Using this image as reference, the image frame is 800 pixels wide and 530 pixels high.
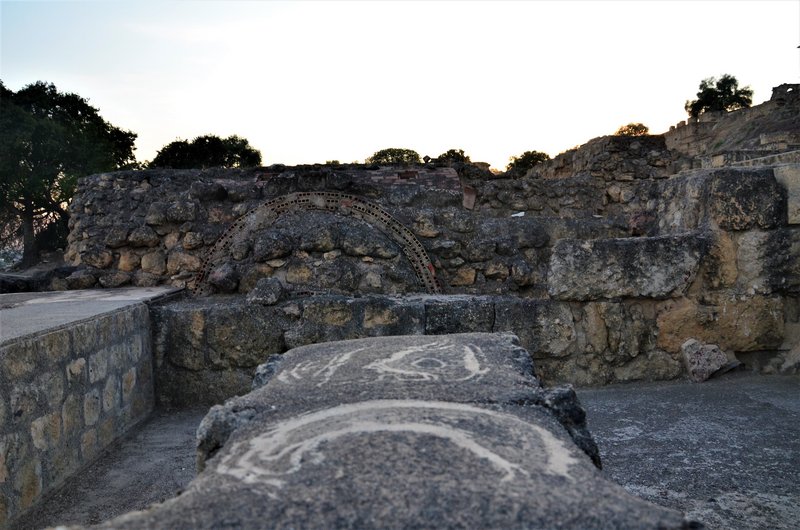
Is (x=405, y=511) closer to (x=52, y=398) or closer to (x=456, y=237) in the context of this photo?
(x=52, y=398)

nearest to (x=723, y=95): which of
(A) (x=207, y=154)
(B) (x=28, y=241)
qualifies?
(A) (x=207, y=154)

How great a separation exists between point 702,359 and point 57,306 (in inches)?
144

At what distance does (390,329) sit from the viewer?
367 cm

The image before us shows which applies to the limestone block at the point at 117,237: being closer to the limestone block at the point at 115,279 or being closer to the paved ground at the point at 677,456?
the limestone block at the point at 115,279

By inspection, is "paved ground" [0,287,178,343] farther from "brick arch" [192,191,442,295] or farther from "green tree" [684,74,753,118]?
"green tree" [684,74,753,118]

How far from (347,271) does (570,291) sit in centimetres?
166

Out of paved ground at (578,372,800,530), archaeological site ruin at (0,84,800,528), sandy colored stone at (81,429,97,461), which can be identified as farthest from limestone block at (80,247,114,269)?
paved ground at (578,372,800,530)

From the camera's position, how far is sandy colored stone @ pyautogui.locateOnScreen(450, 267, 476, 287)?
4.79 meters

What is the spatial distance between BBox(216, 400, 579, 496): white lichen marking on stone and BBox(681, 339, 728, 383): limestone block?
2.38 metres

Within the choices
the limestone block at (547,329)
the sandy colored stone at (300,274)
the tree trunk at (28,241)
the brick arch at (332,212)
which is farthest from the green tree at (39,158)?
the limestone block at (547,329)

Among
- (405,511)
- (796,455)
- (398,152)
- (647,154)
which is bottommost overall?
(796,455)

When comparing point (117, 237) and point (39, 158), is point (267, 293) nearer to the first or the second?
point (117, 237)

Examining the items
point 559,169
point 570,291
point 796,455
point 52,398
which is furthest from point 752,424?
point 559,169

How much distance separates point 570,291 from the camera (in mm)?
3562
